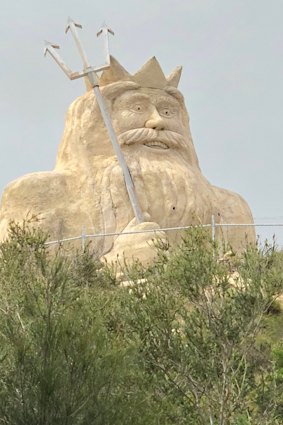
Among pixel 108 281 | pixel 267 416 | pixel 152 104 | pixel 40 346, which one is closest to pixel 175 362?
pixel 267 416

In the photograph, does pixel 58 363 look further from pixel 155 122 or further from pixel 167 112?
pixel 167 112

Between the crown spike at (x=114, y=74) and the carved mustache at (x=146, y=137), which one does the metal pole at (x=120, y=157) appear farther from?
the crown spike at (x=114, y=74)

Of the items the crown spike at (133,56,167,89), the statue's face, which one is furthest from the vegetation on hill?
the crown spike at (133,56,167,89)

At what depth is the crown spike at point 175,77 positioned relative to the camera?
69.5ft

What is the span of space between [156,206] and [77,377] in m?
10.7

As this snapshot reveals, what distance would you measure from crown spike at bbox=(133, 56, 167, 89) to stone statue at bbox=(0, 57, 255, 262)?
0.02 m

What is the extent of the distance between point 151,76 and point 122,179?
300 cm

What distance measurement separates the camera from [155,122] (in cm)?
1992

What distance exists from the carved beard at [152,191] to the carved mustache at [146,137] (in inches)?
0.9

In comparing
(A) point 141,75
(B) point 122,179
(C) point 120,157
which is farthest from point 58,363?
(A) point 141,75

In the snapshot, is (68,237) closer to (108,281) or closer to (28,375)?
(108,281)

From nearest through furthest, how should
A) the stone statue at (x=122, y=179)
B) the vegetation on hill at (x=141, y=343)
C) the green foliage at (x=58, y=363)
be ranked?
the green foliage at (x=58, y=363) → the vegetation on hill at (x=141, y=343) → the stone statue at (x=122, y=179)

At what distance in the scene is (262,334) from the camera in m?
17.0

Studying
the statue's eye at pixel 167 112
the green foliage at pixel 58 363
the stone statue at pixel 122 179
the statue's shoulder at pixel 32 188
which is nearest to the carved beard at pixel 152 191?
the stone statue at pixel 122 179
